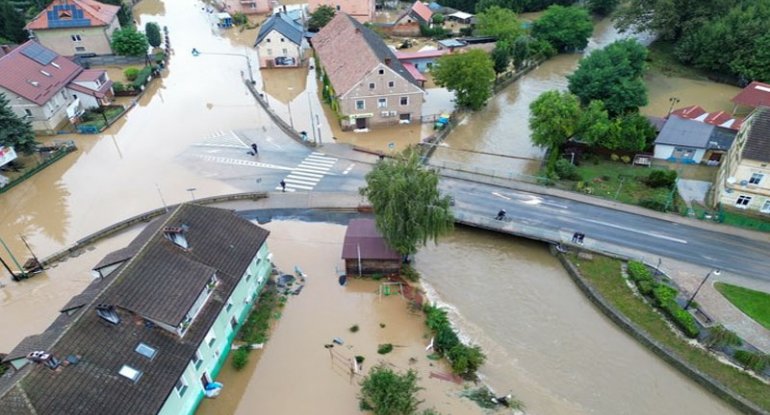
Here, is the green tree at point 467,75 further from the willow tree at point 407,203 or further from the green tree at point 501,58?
the willow tree at point 407,203

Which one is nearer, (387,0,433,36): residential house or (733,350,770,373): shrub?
(733,350,770,373): shrub

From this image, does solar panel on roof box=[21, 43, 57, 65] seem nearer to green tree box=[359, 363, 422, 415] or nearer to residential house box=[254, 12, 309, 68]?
residential house box=[254, 12, 309, 68]

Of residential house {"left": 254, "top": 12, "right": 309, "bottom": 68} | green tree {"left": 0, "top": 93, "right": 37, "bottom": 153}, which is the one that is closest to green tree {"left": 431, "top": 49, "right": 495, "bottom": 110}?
residential house {"left": 254, "top": 12, "right": 309, "bottom": 68}

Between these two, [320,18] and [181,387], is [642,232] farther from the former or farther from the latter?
[320,18]

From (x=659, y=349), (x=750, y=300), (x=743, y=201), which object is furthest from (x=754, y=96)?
(x=659, y=349)

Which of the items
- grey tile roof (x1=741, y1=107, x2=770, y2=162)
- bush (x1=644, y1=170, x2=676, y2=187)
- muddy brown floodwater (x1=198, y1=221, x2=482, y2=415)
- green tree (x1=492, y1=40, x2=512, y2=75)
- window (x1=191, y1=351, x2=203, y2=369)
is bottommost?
muddy brown floodwater (x1=198, y1=221, x2=482, y2=415)

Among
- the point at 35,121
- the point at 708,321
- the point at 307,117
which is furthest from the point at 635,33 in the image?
the point at 35,121
